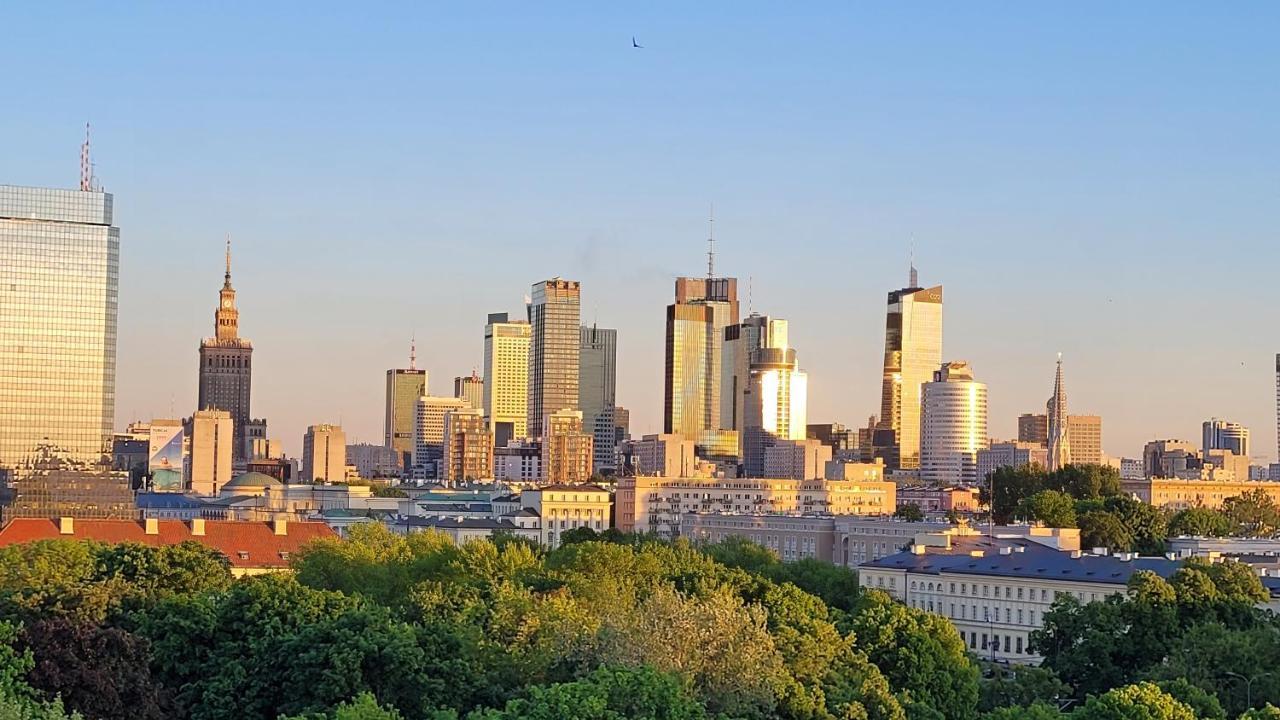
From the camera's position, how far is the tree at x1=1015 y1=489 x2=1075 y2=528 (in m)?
166

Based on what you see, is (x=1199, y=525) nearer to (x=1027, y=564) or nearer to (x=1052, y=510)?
(x=1052, y=510)

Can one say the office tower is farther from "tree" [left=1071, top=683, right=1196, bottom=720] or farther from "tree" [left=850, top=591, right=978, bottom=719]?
"tree" [left=1071, top=683, right=1196, bottom=720]

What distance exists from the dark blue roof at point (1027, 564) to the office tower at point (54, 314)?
84376 millimetres

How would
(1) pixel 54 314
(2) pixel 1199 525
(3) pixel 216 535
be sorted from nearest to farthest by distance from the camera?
(3) pixel 216 535 → (2) pixel 1199 525 → (1) pixel 54 314

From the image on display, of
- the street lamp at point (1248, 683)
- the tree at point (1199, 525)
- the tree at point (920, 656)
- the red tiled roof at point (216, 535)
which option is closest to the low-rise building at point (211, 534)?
the red tiled roof at point (216, 535)

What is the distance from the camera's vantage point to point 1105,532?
159 meters

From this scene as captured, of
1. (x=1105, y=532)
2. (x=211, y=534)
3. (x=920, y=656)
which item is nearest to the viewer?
(x=920, y=656)

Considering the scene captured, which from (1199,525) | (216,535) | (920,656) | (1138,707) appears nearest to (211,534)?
(216,535)

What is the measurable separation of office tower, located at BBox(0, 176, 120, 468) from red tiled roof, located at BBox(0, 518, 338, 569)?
60728 millimetres

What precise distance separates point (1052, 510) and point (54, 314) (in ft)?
279

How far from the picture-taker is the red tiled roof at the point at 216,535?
12200cm

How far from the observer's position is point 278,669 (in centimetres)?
6103

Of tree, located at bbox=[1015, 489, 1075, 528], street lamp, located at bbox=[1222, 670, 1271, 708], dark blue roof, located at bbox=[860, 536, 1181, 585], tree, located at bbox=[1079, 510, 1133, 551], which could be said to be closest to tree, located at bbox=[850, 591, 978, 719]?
street lamp, located at bbox=[1222, 670, 1271, 708]

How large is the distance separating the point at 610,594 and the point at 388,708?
31.2 m
